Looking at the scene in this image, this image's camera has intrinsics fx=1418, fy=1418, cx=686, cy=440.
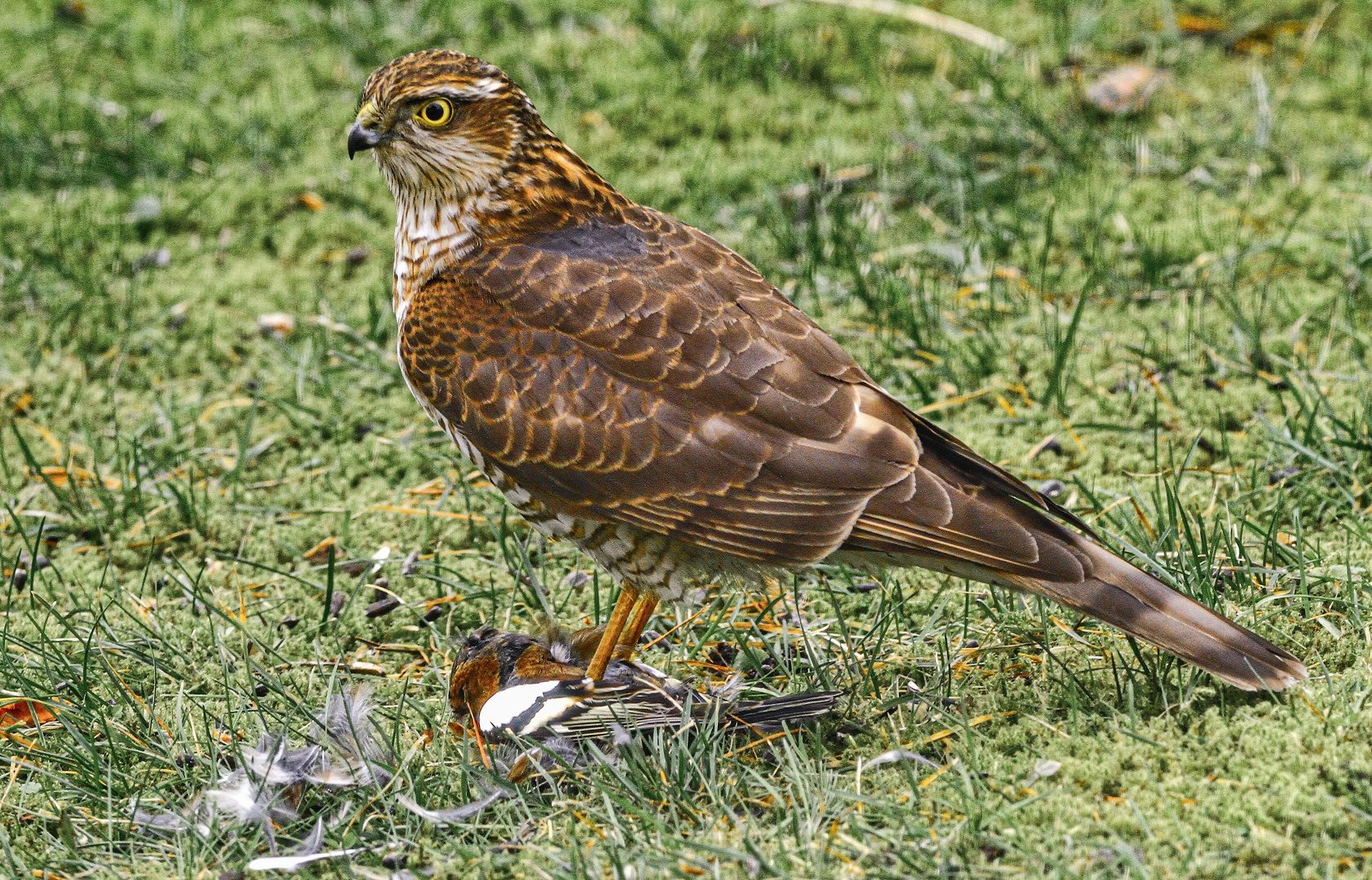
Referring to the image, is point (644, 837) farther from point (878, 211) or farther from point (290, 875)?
point (878, 211)

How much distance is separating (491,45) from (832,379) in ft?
14.5

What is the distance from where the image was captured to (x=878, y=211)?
6.64 metres

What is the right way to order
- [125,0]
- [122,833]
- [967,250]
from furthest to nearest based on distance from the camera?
[125,0] → [967,250] → [122,833]

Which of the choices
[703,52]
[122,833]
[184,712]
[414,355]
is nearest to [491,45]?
[703,52]

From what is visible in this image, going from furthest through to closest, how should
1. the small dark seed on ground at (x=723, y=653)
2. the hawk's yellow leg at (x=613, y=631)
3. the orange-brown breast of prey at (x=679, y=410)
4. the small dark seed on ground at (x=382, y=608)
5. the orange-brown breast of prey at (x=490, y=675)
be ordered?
the small dark seed on ground at (x=382, y=608)
the small dark seed on ground at (x=723, y=653)
the hawk's yellow leg at (x=613, y=631)
the orange-brown breast of prey at (x=490, y=675)
the orange-brown breast of prey at (x=679, y=410)

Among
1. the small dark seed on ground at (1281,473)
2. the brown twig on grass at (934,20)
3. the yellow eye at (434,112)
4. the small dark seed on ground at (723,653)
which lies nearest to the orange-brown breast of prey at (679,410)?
the yellow eye at (434,112)

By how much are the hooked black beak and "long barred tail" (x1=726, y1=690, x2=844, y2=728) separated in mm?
2042

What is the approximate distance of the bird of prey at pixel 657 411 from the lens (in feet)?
12.2

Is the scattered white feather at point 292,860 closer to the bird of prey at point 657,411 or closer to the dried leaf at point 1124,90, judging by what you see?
the bird of prey at point 657,411

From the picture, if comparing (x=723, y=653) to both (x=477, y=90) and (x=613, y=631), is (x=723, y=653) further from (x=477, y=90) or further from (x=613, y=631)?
(x=477, y=90)

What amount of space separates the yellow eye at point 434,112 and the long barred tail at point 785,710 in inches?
77.9

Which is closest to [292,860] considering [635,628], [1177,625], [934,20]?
[635,628]

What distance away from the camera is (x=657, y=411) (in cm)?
390

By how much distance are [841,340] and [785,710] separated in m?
2.43
